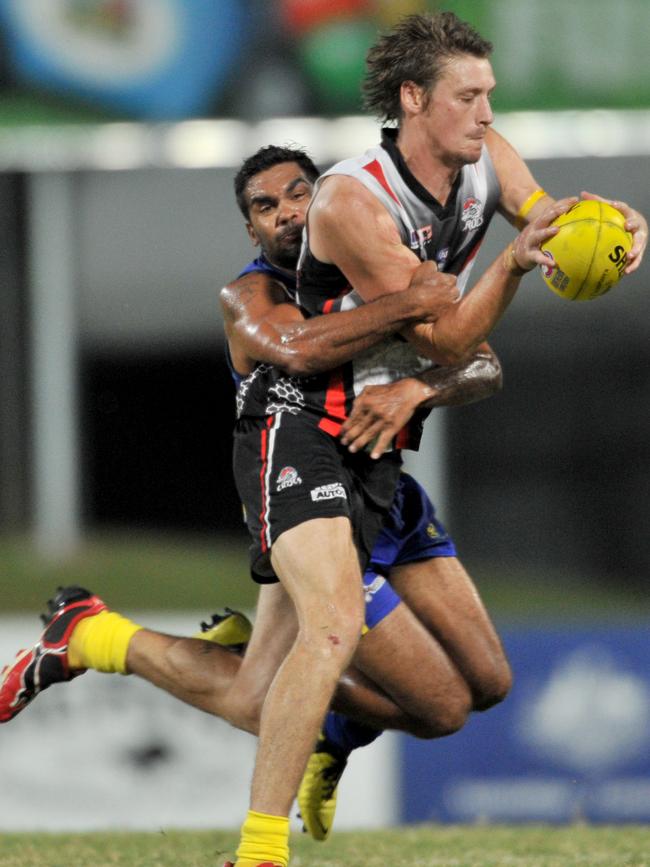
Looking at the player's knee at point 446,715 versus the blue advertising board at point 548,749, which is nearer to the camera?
the player's knee at point 446,715

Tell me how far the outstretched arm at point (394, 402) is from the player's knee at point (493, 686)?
3.10ft

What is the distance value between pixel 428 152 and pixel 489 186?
0.30m

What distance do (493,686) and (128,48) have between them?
7.27m

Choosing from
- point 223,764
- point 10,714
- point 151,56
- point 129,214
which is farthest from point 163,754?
point 129,214

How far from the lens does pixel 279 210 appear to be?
18.3 feet

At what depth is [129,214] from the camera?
16.4 meters

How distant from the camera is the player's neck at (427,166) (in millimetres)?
5000

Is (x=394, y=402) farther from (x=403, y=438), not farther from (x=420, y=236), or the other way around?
(x=420, y=236)

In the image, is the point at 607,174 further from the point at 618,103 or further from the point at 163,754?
the point at 163,754

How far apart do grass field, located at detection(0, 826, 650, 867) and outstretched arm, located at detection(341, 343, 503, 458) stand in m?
1.45

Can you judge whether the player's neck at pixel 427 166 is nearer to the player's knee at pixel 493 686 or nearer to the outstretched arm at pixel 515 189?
the outstretched arm at pixel 515 189

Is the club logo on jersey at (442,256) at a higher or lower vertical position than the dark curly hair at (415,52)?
lower

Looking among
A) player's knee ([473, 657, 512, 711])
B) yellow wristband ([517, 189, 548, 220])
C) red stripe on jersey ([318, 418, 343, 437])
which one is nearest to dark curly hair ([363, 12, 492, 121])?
yellow wristband ([517, 189, 548, 220])

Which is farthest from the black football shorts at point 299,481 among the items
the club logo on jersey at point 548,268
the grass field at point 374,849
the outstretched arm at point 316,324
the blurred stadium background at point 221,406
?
the blurred stadium background at point 221,406
